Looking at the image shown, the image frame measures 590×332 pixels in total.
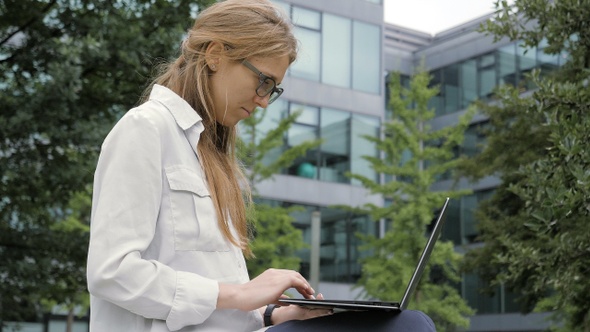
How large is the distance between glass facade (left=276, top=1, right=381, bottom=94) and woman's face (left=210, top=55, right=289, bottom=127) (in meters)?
25.8

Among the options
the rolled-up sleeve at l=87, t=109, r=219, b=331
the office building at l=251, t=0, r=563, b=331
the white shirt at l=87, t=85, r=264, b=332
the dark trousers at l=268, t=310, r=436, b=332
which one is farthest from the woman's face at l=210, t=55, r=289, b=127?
the office building at l=251, t=0, r=563, b=331

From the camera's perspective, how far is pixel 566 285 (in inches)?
269

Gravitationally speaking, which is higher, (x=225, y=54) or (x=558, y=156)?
(x=558, y=156)

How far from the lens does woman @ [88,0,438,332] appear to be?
80.1 inches

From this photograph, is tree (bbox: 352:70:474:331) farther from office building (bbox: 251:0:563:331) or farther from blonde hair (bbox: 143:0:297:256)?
blonde hair (bbox: 143:0:297:256)

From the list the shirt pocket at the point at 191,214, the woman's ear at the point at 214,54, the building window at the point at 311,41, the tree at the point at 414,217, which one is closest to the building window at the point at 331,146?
the building window at the point at 311,41

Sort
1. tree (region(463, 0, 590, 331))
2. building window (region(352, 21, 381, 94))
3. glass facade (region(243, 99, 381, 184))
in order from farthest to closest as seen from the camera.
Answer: building window (region(352, 21, 381, 94))
glass facade (region(243, 99, 381, 184))
tree (region(463, 0, 590, 331))

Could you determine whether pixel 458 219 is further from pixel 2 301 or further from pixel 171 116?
pixel 171 116

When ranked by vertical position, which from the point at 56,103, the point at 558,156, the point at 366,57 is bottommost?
the point at 558,156

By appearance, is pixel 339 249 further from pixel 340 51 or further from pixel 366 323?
pixel 366 323

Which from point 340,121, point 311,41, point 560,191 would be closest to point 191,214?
point 560,191

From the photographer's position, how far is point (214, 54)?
2.37 m

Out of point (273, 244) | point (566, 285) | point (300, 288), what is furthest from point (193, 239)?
point (273, 244)

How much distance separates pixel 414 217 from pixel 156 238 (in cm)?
1831
